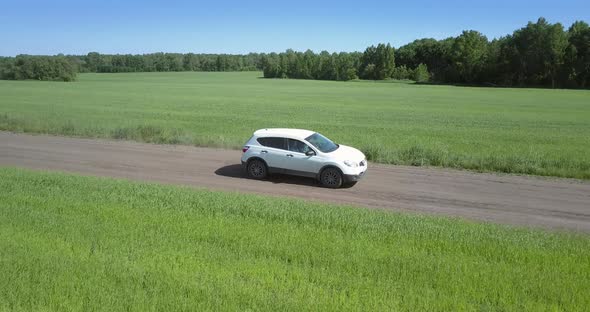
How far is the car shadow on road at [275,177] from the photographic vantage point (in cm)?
1595

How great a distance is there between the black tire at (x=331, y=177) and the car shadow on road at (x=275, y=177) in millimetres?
405

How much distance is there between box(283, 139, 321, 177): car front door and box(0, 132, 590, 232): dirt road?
0.49 meters

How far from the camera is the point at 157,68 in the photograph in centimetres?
17800

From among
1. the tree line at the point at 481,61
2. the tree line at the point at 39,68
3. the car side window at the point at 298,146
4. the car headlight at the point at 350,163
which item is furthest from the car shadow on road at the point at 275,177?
the tree line at the point at 39,68

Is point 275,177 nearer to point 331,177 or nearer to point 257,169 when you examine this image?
point 257,169

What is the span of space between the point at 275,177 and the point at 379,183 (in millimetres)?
3535

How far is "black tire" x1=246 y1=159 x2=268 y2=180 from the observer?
52.9 ft

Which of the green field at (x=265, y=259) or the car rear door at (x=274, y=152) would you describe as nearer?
the green field at (x=265, y=259)

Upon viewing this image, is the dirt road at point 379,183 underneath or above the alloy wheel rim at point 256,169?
underneath

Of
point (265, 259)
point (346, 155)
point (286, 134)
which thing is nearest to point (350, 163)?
point (346, 155)

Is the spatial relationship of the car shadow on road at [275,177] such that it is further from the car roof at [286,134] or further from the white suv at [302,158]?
the car roof at [286,134]

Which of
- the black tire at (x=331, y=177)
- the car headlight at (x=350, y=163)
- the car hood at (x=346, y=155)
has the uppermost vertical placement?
the car hood at (x=346, y=155)

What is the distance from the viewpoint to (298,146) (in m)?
15.7

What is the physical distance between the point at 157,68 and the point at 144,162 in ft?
Answer: 554
